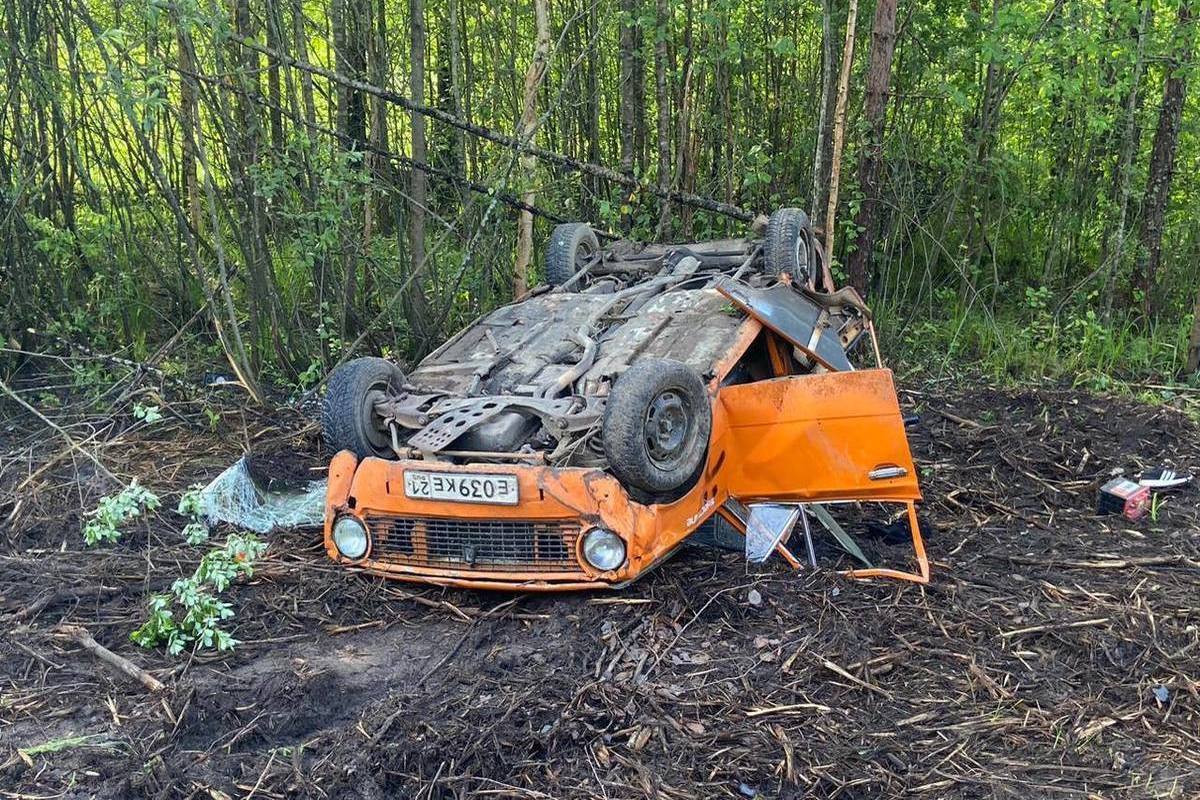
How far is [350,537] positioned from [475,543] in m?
0.62

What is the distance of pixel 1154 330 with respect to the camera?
8875 millimetres

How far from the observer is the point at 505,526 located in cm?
429

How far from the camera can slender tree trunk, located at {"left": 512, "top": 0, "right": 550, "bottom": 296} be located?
7.65 meters

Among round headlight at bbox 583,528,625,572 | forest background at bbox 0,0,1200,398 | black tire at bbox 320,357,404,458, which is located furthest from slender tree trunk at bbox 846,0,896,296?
round headlight at bbox 583,528,625,572

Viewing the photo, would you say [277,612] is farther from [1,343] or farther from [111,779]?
[1,343]

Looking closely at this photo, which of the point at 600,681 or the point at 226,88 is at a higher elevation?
the point at 226,88

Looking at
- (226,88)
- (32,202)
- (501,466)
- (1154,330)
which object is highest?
(226,88)

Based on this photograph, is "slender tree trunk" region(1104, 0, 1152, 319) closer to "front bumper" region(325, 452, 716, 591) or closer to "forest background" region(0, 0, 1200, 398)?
"forest background" region(0, 0, 1200, 398)

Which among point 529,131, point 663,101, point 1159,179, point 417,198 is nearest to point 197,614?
point 417,198

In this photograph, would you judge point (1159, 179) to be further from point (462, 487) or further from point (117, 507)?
point (117, 507)

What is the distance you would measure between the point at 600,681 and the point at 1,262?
5639 millimetres

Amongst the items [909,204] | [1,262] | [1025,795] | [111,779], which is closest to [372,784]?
[111,779]

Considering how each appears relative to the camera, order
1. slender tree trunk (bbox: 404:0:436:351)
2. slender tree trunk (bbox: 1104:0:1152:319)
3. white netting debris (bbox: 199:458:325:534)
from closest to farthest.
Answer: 1. white netting debris (bbox: 199:458:325:534)
2. slender tree trunk (bbox: 404:0:436:351)
3. slender tree trunk (bbox: 1104:0:1152:319)

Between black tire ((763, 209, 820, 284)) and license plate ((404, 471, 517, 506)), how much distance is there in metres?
2.42
